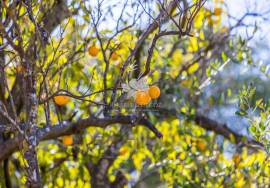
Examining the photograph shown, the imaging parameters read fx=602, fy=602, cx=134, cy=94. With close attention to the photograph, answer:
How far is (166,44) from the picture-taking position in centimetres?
404

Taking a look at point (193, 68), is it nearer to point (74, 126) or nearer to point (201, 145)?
point (201, 145)

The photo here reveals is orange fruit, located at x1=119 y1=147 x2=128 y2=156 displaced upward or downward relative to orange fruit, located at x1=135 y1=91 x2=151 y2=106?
downward

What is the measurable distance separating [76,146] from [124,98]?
119 cm

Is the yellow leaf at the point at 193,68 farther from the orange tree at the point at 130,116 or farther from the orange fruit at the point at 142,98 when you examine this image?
the orange fruit at the point at 142,98

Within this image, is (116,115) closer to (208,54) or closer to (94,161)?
(94,161)

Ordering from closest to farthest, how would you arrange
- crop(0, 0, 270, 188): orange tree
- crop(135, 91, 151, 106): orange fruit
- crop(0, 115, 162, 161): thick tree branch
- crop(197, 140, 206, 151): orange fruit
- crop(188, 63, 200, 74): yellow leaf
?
crop(135, 91, 151, 106): orange fruit < crop(0, 115, 162, 161): thick tree branch < crop(0, 0, 270, 188): orange tree < crop(197, 140, 206, 151): orange fruit < crop(188, 63, 200, 74): yellow leaf

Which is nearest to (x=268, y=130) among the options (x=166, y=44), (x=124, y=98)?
(x=124, y=98)

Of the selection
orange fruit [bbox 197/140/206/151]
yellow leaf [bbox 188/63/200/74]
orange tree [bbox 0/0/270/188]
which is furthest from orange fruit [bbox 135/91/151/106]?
yellow leaf [bbox 188/63/200/74]

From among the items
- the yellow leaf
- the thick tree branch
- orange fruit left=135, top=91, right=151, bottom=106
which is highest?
the yellow leaf

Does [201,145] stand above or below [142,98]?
below

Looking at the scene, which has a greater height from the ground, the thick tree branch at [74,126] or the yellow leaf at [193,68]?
the yellow leaf at [193,68]

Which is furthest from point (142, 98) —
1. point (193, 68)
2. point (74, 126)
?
point (193, 68)

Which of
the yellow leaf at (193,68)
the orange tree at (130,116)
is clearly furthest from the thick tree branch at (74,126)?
the yellow leaf at (193,68)

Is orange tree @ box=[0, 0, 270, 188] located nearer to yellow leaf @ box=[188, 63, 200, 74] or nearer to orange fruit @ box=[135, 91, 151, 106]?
yellow leaf @ box=[188, 63, 200, 74]
